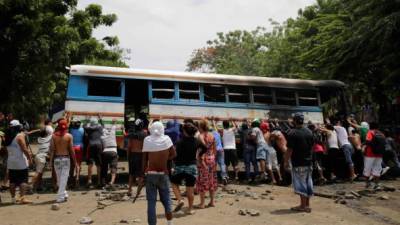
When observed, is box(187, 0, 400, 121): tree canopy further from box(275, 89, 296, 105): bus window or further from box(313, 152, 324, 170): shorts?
box(313, 152, 324, 170): shorts

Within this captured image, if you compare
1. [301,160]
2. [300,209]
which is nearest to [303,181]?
[301,160]

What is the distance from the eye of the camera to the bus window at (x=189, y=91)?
13.9 meters

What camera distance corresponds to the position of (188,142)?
8562mm

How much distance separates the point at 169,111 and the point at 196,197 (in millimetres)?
3809

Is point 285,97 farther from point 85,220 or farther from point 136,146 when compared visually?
point 85,220

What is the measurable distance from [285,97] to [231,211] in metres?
7.35

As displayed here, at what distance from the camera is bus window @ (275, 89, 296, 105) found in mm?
15430

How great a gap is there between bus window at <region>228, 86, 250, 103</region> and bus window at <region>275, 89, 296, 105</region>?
117 cm

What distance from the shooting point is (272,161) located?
490 inches

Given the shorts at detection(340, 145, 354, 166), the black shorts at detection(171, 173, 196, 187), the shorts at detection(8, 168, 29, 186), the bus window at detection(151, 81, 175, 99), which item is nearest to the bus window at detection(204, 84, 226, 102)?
the bus window at detection(151, 81, 175, 99)

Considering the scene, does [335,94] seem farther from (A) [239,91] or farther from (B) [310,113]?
(A) [239,91]

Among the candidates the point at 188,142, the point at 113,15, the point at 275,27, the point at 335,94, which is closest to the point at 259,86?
the point at 335,94

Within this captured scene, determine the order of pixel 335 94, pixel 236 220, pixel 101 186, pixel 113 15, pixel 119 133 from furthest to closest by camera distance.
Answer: pixel 113 15 → pixel 335 94 → pixel 119 133 → pixel 101 186 → pixel 236 220

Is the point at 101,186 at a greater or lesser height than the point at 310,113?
lesser
